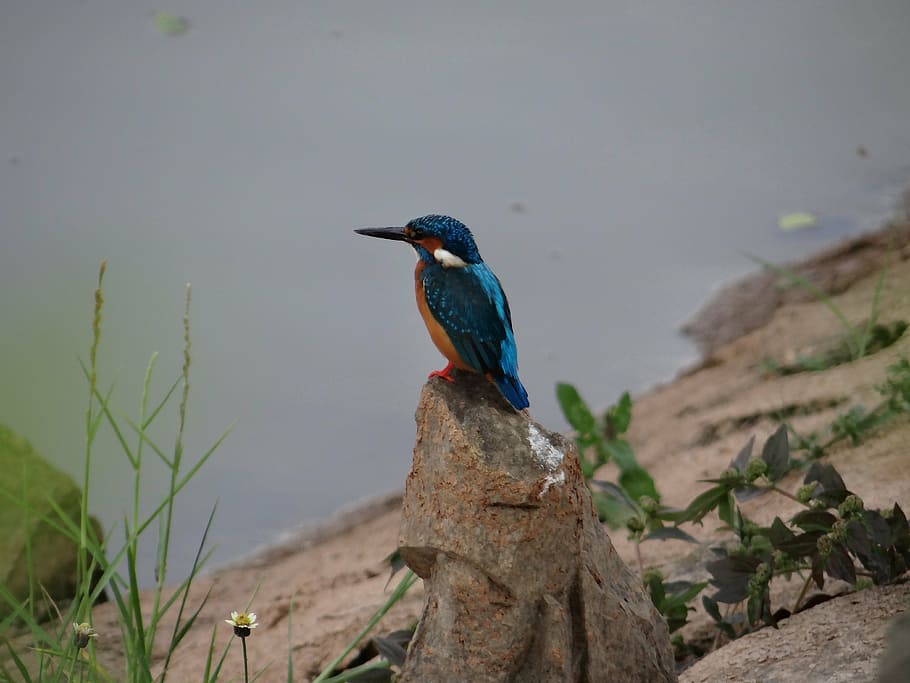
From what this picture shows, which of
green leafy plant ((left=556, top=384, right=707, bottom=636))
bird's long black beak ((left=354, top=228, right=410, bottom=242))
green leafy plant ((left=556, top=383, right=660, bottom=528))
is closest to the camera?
bird's long black beak ((left=354, top=228, right=410, bottom=242))

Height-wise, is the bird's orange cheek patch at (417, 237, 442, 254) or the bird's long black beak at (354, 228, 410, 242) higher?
the bird's long black beak at (354, 228, 410, 242)

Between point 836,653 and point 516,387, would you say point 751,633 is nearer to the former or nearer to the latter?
point 836,653

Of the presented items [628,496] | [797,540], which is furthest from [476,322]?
[628,496]

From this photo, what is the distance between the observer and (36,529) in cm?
375

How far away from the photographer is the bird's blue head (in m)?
2.33

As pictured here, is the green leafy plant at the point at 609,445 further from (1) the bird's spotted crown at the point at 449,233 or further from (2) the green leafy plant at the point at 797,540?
(1) the bird's spotted crown at the point at 449,233

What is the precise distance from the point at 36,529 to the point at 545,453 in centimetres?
232

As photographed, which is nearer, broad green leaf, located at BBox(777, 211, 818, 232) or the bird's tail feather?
the bird's tail feather

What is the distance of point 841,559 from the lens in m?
2.42

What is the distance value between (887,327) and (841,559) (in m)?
2.22

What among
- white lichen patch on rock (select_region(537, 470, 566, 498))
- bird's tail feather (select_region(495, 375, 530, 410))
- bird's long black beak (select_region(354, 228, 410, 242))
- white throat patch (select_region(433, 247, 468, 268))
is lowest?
white lichen patch on rock (select_region(537, 470, 566, 498))

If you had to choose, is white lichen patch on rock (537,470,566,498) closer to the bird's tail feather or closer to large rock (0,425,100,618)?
the bird's tail feather

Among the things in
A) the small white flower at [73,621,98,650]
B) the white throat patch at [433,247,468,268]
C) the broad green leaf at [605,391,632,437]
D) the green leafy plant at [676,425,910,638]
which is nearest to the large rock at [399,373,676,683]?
the white throat patch at [433,247,468,268]

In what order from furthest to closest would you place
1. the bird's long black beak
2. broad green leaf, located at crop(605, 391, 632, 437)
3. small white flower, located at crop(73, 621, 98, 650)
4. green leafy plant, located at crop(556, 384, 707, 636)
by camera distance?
broad green leaf, located at crop(605, 391, 632, 437), green leafy plant, located at crop(556, 384, 707, 636), the bird's long black beak, small white flower, located at crop(73, 621, 98, 650)
